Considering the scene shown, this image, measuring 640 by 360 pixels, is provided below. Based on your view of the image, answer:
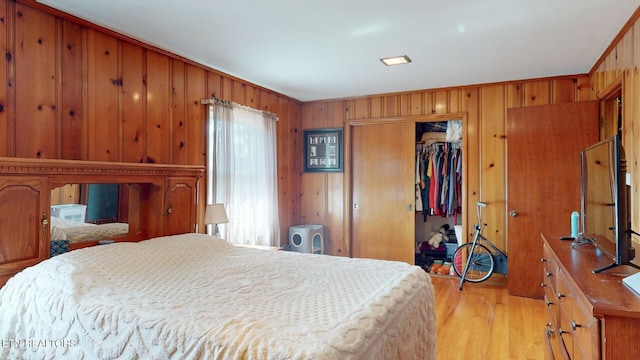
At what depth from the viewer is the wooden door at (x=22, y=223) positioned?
188 centimetres

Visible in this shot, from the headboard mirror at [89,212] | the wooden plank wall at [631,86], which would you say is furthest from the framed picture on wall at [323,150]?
the wooden plank wall at [631,86]

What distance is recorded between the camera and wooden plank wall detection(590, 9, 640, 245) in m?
2.40

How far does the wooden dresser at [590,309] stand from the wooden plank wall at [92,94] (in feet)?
9.22

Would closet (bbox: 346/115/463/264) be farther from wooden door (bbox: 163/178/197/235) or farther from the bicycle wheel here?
wooden door (bbox: 163/178/197/235)

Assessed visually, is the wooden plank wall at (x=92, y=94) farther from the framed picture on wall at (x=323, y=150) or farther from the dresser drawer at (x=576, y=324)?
the dresser drawer at (x=576, y=324)

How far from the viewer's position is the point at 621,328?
1107mm

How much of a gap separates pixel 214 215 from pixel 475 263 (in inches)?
113

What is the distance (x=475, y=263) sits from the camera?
4.14 meters

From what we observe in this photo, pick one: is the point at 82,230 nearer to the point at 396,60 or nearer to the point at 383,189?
the point at 396,60

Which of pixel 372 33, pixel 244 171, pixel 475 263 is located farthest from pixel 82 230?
pixel 475 263

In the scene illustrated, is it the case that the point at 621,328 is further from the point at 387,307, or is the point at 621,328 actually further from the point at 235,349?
the point at 235,349

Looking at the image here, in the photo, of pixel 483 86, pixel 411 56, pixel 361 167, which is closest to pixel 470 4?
pixel 411 56

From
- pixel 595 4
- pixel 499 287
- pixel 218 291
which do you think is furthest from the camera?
pixel 499 287

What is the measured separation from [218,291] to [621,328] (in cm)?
149
